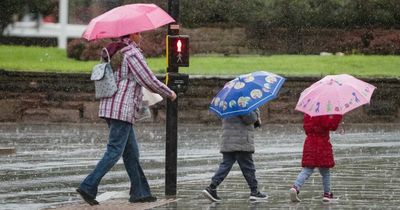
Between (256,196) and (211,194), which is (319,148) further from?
(211,194)

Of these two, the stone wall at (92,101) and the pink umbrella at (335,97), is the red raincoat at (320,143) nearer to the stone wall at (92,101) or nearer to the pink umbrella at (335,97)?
the pink umbrella at (335,97)

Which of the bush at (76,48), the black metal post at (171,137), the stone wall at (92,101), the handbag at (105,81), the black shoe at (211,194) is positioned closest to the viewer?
the handbag at (105,81)

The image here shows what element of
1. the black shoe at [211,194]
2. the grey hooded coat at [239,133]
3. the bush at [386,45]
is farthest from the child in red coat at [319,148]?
the bush at [386,45]

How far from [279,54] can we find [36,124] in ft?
26.2

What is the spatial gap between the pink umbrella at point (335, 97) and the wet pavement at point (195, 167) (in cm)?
105

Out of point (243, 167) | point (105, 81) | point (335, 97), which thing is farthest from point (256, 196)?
point (105, 81)

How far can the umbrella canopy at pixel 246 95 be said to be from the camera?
40.7ft

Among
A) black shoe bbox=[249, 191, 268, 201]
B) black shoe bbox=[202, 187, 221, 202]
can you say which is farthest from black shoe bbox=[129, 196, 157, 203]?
black shoe bbox=[249, 191, 268, 201]

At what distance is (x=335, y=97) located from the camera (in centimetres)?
1237

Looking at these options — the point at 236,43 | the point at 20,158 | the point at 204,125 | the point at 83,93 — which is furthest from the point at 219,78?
the point at 20,158

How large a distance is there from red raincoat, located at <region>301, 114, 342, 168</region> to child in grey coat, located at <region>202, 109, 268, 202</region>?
2.06 feet

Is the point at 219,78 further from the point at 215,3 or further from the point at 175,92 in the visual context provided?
the point at 175,92

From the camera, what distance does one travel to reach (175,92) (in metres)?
12.8

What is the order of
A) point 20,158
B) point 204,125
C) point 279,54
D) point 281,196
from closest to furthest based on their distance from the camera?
1. point 281,196
2. point 20,158
3. point 204,125
4. point 279,54
